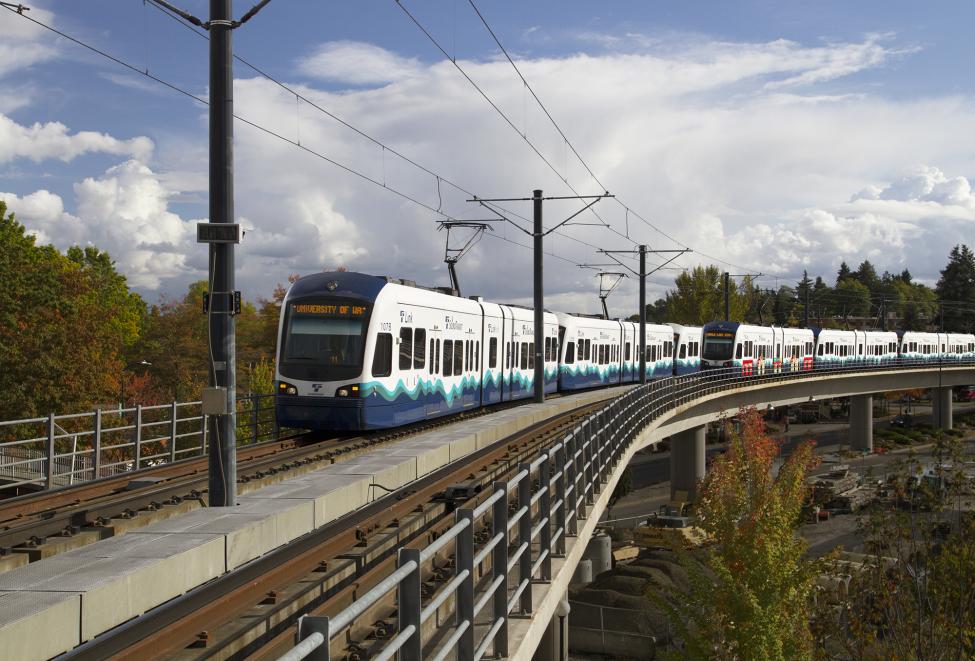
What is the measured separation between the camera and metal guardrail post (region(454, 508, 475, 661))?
5.29 metres

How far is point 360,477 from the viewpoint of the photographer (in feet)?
46.7

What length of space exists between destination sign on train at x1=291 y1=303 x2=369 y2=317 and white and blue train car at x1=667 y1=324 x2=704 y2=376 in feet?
119

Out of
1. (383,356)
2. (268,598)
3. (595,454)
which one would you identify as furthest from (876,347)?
(268,598)

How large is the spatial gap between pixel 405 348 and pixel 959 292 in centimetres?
13912

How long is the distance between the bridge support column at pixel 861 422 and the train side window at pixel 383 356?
66.8 metres

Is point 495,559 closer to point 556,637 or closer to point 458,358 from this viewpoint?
point 556,637

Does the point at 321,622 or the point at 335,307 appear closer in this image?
the point at 321,622

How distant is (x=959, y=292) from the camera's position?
141375mm

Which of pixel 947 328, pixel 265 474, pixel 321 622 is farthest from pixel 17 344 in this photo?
pixel 947 328

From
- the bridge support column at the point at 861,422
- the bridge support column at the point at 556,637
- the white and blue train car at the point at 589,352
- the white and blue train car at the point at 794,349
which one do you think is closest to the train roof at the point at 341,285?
the bridge support column at the point at 556,637

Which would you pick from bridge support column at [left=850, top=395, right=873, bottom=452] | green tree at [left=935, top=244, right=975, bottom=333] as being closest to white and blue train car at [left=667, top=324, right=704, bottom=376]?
bridge support column at [left=850, top=395, right=873, bottom=452]

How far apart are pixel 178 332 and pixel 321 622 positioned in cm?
8428

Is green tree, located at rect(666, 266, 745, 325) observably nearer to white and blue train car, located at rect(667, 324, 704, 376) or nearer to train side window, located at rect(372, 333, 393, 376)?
white and blue train car, located at rect(667, 324, 704, 376)

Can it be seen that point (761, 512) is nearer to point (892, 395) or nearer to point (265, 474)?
point (265, 474)
